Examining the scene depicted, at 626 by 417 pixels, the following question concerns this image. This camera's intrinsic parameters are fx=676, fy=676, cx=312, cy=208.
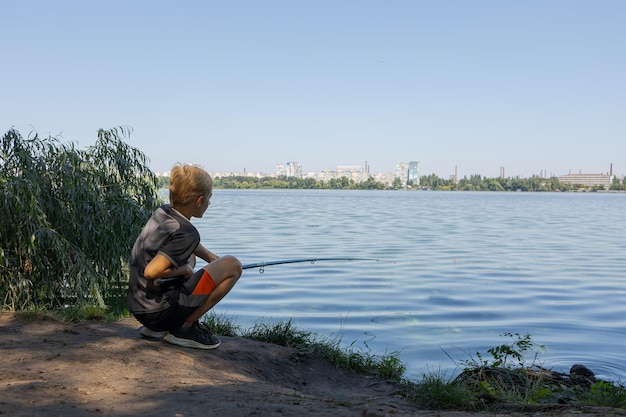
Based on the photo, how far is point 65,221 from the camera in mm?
7598

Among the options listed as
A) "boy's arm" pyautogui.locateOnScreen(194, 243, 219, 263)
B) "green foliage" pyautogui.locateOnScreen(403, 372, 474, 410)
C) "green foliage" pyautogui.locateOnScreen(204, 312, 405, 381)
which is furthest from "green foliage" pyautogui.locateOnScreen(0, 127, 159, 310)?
"green foliage" pyautogui.locateOnScreen(403, 372, 474, 410)

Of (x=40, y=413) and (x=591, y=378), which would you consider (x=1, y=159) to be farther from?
(x=591, y=378)

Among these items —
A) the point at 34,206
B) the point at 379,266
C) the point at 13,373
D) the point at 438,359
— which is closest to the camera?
the point at 13,373

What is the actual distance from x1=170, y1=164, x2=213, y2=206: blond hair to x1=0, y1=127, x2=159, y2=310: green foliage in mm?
2413

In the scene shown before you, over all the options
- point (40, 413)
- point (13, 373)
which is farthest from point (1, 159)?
point (40, 413)

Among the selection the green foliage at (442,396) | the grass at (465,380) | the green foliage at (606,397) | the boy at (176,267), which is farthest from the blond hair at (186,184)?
the green foliage at (606,397)

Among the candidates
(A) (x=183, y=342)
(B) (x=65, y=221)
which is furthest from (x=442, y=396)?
(B) (x=65, y=221)

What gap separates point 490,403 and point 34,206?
479 cm

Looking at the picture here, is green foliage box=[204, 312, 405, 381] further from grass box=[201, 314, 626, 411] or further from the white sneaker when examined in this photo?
the white sneaker

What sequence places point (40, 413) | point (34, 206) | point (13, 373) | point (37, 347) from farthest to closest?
1. point (34, 206)
2. point (37, 347)
3. point (13, 373)
4. point (40, 413)

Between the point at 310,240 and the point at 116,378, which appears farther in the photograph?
the point at 310,240

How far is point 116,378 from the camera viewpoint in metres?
4.11

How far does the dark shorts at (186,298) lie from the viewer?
4840mm

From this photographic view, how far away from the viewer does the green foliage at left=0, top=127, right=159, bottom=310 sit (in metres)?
6.73
